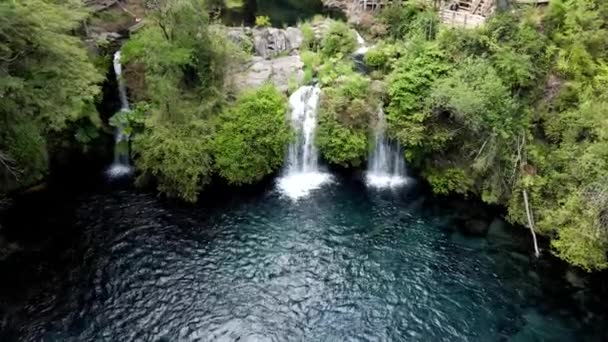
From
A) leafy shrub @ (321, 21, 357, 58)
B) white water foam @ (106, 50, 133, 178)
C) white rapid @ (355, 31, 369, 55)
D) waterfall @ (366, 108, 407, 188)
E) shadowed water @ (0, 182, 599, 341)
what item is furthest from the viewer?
leafy shrub @ (321, 21, 357, 58)

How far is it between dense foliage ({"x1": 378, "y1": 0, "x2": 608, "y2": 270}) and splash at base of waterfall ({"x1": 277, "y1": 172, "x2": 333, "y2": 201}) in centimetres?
468

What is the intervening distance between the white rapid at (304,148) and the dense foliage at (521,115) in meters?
4.31

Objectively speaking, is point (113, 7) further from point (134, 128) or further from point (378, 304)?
point (378, 304)

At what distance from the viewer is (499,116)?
22641mm

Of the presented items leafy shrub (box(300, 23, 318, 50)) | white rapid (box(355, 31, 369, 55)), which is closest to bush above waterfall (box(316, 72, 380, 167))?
white rapid (box(355, 31, 369, 55))

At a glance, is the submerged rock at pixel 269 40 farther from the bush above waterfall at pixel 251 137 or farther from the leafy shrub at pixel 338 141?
the leafy shrub at pixel 338 141

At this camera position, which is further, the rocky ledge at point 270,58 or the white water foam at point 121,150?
the rocky ledge at point 270,58

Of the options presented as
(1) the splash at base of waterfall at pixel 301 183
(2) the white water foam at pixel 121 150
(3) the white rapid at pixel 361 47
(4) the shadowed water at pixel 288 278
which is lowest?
(4) the shadowed water at pixel 288 278

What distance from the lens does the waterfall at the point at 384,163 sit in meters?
25.5

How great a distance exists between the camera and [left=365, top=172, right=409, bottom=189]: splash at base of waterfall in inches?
1006

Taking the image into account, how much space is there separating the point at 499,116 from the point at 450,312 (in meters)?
9.89

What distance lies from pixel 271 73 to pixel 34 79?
12566 millimetres

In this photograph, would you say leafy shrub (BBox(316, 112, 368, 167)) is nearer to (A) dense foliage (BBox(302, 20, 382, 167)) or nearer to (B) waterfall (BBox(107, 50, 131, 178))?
(A) dense foliage (BBox(302, 20, 382, 167))

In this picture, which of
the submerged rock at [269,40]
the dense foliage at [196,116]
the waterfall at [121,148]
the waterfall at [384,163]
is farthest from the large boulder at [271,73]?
the waterfall at [121,148]
